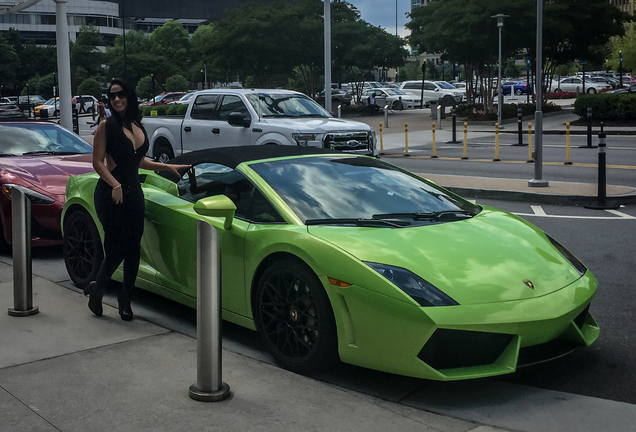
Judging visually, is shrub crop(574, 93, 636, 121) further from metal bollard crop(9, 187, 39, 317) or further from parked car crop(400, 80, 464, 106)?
metal bollard crop(9, 187, 39, 317)

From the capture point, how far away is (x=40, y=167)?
8.80 meters

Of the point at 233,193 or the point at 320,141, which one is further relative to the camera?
the point at 320,141

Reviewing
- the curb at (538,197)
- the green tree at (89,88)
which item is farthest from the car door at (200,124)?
the green tree at (89,88)

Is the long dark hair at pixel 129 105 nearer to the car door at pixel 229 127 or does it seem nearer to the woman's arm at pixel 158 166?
the woman's arm at pixel 158 166

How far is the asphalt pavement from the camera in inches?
152

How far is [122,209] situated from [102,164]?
0.34m

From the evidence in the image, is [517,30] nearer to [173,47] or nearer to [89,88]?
[89,88]

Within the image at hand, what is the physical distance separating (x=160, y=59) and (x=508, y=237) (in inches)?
3136

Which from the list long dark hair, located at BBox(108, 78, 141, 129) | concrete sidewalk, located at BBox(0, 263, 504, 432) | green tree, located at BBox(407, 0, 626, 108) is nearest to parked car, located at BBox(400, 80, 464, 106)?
green tree, located at BBox(407, 0, 626, 108)

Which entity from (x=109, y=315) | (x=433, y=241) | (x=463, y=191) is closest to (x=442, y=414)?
(x=433, y=241)

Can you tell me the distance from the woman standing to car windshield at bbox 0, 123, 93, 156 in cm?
435

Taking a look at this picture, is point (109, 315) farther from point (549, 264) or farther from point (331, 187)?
point (549, 264)

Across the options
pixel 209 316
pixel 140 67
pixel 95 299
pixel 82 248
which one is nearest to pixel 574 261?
pixel 209 316

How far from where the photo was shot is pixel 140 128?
5.73m
